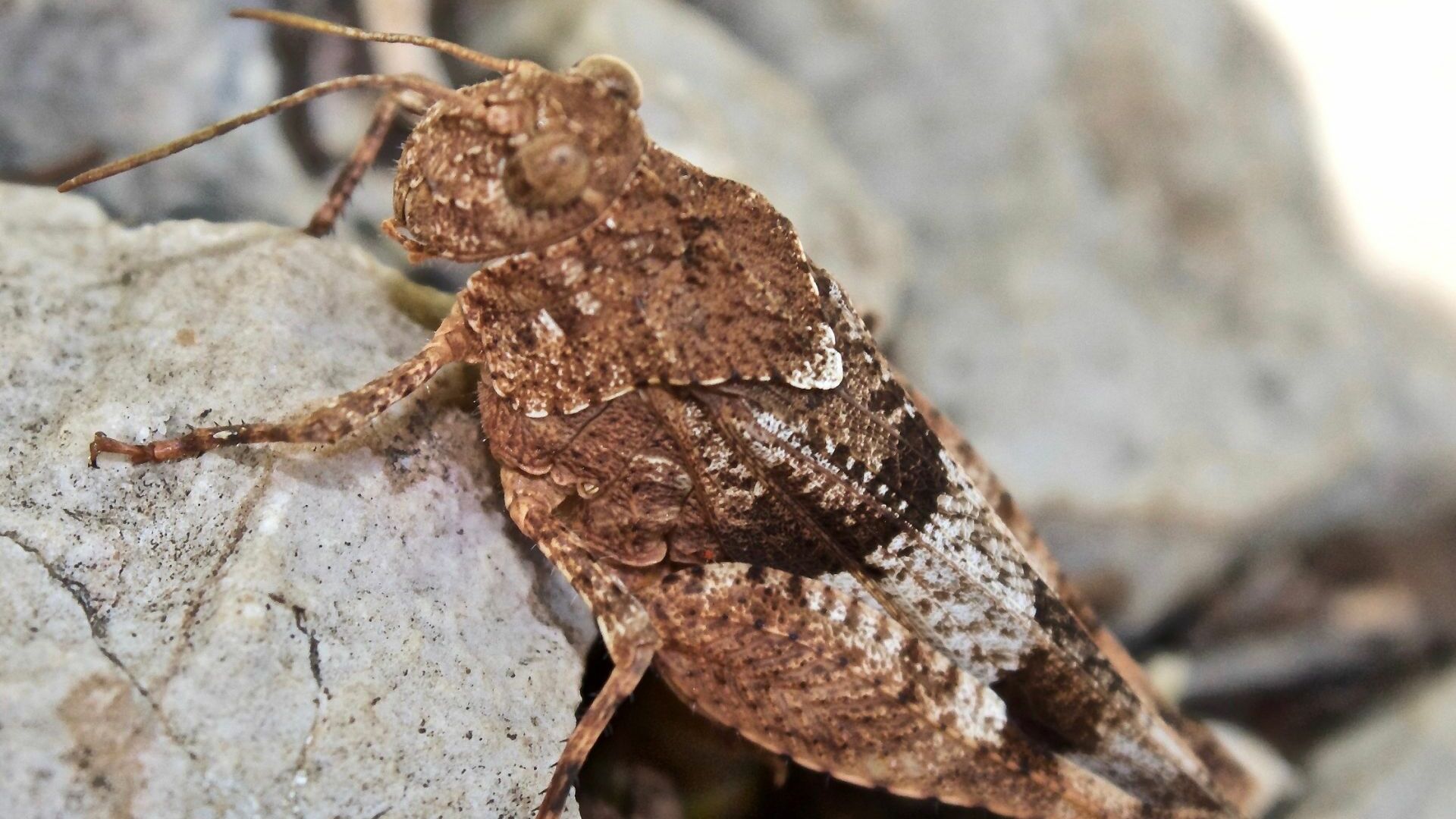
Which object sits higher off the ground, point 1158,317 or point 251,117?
point 1158,317

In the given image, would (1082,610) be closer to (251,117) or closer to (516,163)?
(516,163)

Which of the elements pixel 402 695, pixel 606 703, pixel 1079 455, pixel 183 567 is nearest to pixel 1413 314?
pixel 1079 455

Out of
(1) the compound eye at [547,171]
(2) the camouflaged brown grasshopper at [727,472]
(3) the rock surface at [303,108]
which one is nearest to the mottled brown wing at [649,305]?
(2) the camouflaged brown grasshopper at [727,472]

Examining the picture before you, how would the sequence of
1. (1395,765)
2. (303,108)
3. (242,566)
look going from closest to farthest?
(242,566), (303,108), (1395,765)

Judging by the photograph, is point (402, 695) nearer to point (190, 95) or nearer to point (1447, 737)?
point (190, 95)

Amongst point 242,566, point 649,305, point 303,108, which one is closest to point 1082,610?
point 649,305

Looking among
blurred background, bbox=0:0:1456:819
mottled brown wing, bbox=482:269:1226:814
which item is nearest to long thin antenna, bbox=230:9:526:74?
mottled brown wing, bbox=482:269:1226:814

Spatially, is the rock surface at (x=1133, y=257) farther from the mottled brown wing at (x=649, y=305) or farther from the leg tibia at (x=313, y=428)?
the leg tibia at (x=313, y=428)
